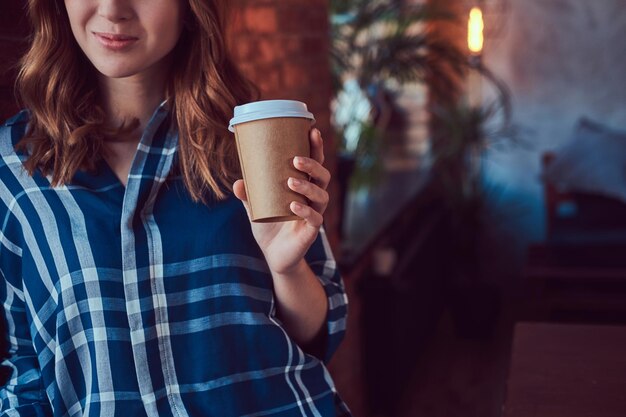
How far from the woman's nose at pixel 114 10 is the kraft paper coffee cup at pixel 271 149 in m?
0.26

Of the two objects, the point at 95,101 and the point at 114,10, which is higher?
the point at 114,10

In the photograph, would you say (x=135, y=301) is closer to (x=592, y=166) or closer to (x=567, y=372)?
(x=567, y=372)

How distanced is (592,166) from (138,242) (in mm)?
3814

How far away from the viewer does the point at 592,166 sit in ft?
14.5

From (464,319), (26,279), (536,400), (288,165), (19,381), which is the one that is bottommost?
(464,319)

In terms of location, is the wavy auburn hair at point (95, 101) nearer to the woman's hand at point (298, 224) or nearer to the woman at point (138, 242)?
the woman at point (138, 242)

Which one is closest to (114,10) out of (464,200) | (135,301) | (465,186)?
(135,301)

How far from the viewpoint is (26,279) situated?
3.73 feet

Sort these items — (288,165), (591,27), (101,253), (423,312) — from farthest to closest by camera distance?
(591,27) < (423,312) < (101,253) < (288,165)

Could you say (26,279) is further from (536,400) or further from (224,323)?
(536,400)

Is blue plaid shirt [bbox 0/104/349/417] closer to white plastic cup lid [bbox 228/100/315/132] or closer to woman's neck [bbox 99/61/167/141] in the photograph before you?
woman's neck [bbox 99/61/167/141]

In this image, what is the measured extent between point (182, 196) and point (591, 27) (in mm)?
4396

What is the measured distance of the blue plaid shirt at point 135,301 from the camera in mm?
1111

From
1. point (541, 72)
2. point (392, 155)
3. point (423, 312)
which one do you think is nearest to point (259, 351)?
point (423, 312)
